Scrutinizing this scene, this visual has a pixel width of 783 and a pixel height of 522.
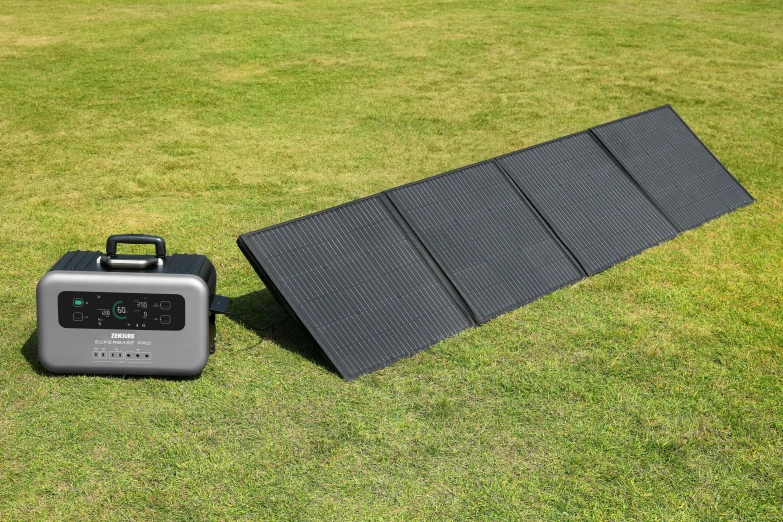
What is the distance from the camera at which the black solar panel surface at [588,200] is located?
22.6 feet

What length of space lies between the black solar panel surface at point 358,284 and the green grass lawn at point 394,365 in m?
0.20

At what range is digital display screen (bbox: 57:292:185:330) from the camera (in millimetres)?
5137

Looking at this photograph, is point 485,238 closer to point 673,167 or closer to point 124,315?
point 673,167

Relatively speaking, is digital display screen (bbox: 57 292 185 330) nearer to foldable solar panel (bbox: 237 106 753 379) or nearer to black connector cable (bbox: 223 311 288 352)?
foldable solar panel (bbox: 237 106 753 379)

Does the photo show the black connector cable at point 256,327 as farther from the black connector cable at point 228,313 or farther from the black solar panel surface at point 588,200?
the black solar panel surface at point 588,200

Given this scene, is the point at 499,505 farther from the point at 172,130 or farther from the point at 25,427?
the point at 172,130

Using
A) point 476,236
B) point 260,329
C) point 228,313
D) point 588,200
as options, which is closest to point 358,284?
point 260,329

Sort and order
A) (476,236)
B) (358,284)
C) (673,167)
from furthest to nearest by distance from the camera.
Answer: (673,167) < (476,236) < (358,284)

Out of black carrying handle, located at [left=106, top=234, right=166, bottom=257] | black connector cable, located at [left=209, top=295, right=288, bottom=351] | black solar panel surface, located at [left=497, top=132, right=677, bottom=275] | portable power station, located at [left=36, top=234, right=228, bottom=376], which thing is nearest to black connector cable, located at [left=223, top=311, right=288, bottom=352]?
black connector cable, located at [left=209, top=295, right=288, bottom=351]

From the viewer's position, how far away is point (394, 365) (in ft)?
18.2

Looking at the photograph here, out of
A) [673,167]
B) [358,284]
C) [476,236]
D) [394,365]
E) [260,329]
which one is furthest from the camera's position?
[673,167]

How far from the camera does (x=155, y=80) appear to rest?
41.3 ft

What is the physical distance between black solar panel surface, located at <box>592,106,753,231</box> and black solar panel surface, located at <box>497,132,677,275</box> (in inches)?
6.2

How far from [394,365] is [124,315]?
167cm
